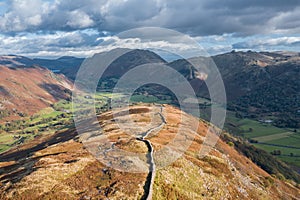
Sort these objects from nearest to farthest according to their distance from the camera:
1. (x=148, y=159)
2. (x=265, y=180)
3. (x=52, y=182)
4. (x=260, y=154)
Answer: (x=52, y=182)
(x=148, y=159)
(x=265, y=180)
(x=260, y=154)

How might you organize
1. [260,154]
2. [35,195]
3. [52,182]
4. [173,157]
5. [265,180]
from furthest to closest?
[260,154]
[265,180]
[173,157]
[52,182]
[35,195]

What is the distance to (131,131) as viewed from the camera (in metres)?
111

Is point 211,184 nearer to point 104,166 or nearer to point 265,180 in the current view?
point 104,166

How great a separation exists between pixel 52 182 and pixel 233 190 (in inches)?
1794

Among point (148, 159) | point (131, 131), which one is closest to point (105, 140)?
point (131, 131)

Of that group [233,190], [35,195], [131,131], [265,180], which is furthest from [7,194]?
[265,180]

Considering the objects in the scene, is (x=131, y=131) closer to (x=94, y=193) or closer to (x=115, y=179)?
(x=115, y=179)

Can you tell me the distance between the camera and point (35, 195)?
1983 inches

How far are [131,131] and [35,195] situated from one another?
6243 cm

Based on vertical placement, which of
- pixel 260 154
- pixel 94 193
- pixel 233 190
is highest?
pixel 94 193

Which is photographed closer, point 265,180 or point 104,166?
point 104,166

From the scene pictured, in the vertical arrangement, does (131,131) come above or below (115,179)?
below

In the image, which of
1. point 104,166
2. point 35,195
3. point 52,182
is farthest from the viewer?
point 104,166

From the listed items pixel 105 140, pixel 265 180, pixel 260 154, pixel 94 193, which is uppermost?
pixel 94 193
